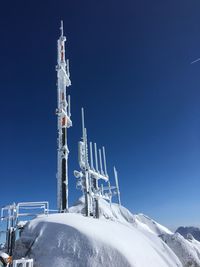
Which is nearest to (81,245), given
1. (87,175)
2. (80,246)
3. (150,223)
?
(80,246)

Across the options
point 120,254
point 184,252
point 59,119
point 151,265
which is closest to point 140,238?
point 151,265

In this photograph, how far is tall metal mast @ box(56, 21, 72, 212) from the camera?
2873 cm

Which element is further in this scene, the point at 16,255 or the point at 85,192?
the point at 85,192

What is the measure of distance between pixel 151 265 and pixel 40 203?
9024 millimetres

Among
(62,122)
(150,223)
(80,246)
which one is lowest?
(80,246)

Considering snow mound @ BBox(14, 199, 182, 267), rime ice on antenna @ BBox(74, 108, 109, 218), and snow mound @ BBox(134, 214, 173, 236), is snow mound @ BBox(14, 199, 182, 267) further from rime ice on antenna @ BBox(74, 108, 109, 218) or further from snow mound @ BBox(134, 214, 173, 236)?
snow mound @ BBox(134, 214, 173, 236)

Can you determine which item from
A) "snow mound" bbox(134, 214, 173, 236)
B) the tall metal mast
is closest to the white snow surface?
the tall metal mast

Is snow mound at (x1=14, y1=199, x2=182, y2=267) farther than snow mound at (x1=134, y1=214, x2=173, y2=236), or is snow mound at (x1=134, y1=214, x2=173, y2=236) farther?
snow mound at (x1=134, y1=214, x2=173, y2=236)

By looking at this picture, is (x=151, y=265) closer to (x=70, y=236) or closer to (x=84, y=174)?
(x=70, y=236)

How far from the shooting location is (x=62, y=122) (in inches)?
1246

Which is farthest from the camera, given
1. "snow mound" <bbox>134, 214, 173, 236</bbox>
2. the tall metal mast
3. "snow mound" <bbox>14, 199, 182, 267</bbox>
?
"snow mound" <bbox>134, 214, 173, 236</bbox>

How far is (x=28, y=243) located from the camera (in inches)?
683

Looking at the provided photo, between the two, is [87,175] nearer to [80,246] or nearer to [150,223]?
[80,246]

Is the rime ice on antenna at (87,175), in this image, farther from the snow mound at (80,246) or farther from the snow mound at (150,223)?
the snow mound at (150,223)
